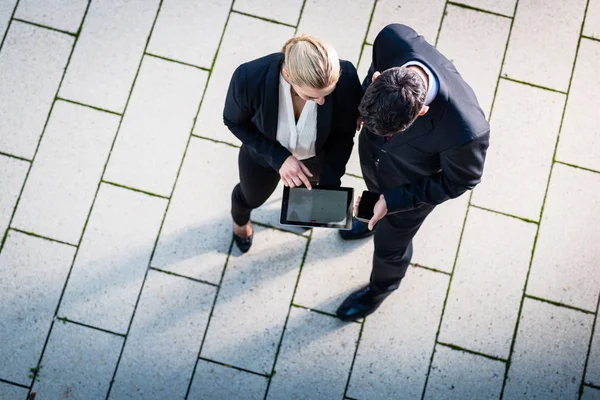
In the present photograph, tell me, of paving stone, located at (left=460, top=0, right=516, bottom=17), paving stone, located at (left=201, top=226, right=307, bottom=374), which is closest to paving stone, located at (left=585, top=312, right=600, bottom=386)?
paving stone, located at (left=201, top=226, right=307, bottom=374)

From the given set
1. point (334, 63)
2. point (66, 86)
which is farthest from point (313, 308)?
point (66, 86)

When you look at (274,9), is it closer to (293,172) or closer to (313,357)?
(293,172)

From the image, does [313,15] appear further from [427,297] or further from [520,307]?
[520,307]

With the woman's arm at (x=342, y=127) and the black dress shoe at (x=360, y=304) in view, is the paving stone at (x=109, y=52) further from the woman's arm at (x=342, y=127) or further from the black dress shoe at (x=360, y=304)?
the black dress shoe at (x=360, y=304)

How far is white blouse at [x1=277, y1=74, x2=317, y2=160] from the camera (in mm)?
2537

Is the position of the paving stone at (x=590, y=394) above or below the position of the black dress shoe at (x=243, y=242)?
below

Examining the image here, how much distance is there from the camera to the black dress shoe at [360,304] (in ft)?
12.0

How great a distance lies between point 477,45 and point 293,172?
2161 mm

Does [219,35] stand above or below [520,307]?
above

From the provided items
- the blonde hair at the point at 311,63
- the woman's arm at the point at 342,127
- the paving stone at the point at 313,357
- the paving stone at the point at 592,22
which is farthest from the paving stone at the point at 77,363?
the paving stone at the point at 592,22

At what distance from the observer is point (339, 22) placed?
409 cm

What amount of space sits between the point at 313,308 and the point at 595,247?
6.77ft

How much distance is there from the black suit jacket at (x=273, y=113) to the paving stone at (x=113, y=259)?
4.43 ft

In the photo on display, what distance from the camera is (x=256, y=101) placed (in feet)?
8.38
